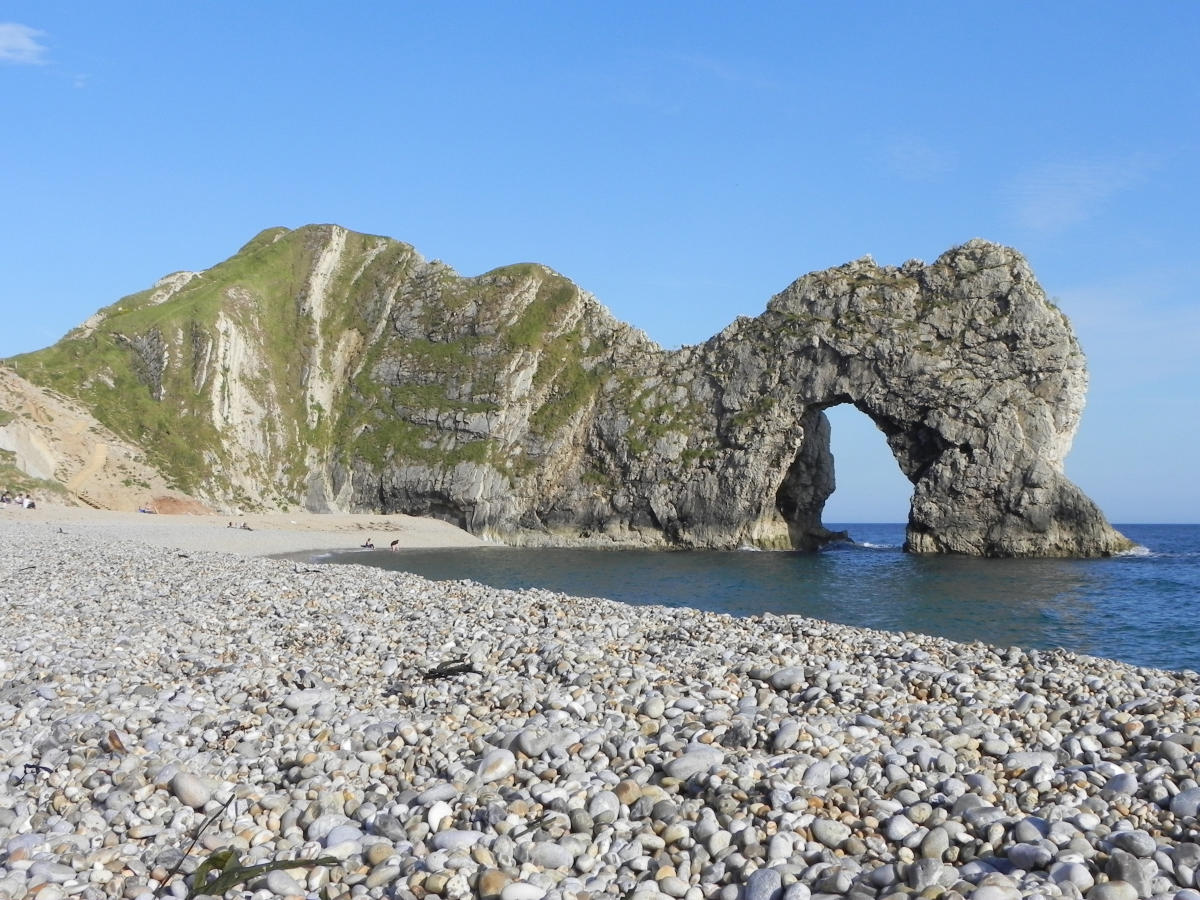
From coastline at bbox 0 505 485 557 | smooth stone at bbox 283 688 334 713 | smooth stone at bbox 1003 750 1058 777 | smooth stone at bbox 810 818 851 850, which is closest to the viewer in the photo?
smooth stone at bbox 810 818 851 850

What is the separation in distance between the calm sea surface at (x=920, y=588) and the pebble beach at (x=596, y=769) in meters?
11.0

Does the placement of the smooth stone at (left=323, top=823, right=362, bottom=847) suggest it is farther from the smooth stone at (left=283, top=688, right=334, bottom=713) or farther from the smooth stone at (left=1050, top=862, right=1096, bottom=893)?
the smooth stone at (left=1050, top=862, right=1096, bottom=893)

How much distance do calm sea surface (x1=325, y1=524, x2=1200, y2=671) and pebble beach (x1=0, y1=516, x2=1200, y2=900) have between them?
11.0 meters

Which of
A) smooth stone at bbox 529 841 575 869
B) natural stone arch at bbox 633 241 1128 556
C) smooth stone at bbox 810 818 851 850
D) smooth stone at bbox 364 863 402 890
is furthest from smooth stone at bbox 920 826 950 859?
natural stone arch at bbox 633 241 1128 556

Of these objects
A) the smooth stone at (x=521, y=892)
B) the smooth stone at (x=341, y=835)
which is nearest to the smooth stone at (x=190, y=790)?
the smooth stone at (x=341, y=835)

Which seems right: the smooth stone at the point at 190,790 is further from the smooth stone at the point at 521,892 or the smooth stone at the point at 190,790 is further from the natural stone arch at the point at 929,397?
the natural stone arch at the point at 929,397

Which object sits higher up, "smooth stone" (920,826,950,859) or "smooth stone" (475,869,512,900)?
"smooth stone" (920,826,950,859)

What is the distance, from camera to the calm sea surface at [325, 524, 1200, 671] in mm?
24344

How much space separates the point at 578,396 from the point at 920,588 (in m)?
48.7

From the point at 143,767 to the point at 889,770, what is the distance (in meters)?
7.17

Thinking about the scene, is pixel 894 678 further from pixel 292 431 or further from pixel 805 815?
pixel 292 431

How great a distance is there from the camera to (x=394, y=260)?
336ft

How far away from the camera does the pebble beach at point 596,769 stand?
20.6 ft

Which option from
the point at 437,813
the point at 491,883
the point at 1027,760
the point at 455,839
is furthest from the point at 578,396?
the point at 491,883
